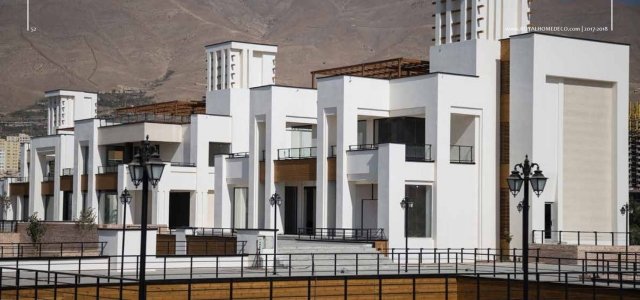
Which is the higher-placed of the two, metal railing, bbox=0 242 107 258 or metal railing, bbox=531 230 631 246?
metal railing, bbox=531 230 631 246

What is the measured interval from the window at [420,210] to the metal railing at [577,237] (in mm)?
4663

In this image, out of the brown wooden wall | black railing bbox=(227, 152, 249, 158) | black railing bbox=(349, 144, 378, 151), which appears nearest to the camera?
black railing bbox=(349, 144, 378, 151)

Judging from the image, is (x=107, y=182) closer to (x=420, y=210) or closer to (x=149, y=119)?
(x=149, y=119)

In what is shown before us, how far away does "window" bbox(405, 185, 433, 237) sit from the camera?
53469 millimetres

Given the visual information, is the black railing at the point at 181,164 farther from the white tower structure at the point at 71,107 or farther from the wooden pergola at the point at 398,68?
the white tower structure at the point at 71,107

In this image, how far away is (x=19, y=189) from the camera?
84.2m

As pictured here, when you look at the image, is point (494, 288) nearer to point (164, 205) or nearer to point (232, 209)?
point (232, 209)

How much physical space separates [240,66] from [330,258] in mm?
25039

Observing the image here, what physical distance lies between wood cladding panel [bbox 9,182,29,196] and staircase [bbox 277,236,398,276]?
35278 millimetres

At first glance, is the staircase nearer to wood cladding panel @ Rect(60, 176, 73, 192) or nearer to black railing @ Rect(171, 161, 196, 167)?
black railing @ Rect(171, 161, 196, 167)

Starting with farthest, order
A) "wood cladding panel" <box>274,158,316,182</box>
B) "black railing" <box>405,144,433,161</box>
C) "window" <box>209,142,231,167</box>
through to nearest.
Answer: "window" <box>209,142,231,167</box>
"wood cladding panel" <box>274,158,316,182</box>
"black railing" <box>405,144,433,161</box>

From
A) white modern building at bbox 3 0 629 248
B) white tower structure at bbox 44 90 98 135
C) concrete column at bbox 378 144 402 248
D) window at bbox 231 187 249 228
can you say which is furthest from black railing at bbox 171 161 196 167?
white tower structure at bbox 44 90 98 135

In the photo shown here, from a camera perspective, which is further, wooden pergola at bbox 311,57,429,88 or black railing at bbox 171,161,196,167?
black railing at bbox 171,161,196,167

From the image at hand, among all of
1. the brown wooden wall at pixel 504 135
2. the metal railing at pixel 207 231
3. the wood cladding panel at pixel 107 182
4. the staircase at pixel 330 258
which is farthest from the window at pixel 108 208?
the brown wooden wall at pixel 504 135
